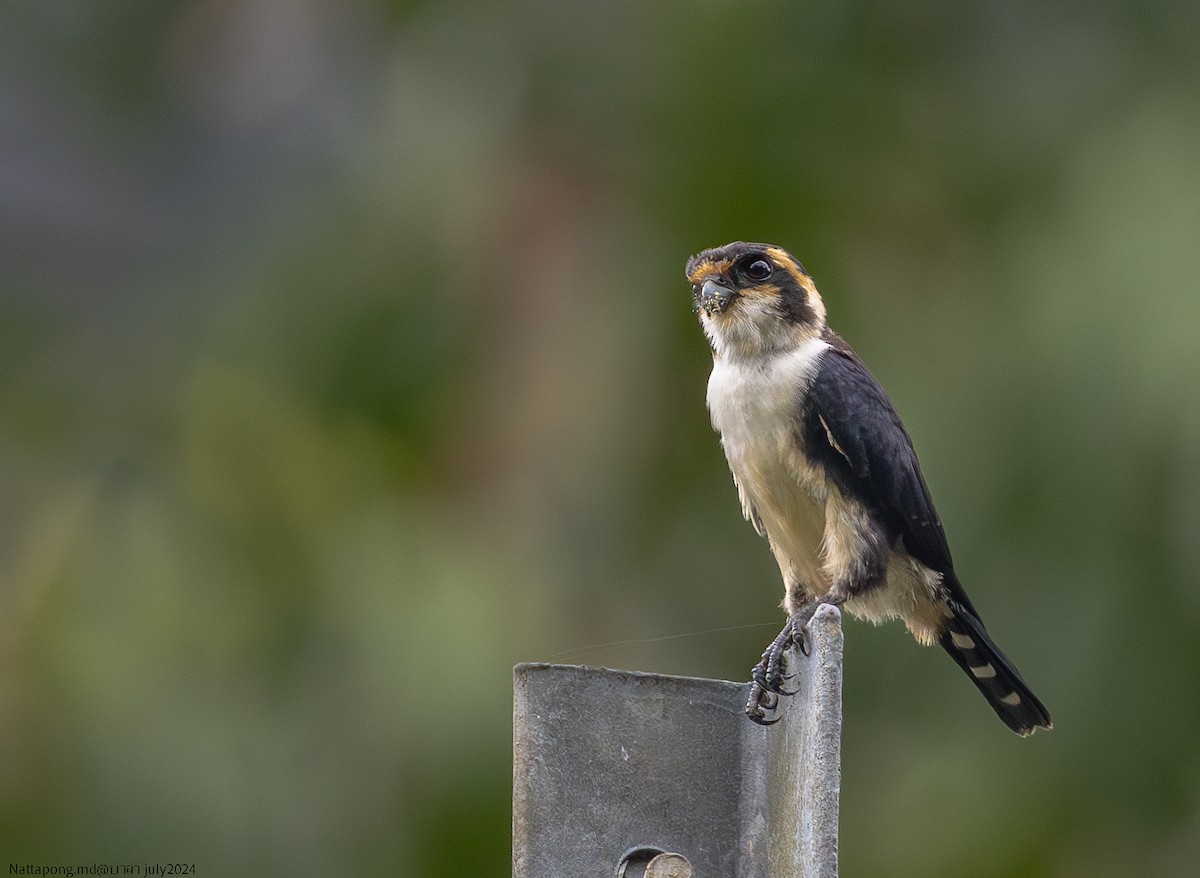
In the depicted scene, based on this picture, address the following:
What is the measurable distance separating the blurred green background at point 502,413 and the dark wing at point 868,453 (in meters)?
2.09

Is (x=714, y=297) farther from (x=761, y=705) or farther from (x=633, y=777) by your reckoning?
(x=633, y=777)

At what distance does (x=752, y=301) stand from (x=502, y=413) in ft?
10.1

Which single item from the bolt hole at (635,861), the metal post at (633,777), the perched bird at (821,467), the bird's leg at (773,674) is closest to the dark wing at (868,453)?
the perched bird at (821,467)

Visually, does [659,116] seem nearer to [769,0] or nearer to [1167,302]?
[769,0]

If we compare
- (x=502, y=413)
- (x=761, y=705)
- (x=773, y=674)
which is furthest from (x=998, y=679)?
(x=502, y=413)

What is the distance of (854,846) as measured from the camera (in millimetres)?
7270

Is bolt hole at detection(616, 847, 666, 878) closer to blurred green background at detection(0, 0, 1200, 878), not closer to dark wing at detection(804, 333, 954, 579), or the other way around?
dark wing at detection(804, 333, 954, 579)

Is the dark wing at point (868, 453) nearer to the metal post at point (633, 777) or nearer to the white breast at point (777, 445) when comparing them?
the white breast at point (777, 445)

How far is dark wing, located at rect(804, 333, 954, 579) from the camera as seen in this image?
4543mm

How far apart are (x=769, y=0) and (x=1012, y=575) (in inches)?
117

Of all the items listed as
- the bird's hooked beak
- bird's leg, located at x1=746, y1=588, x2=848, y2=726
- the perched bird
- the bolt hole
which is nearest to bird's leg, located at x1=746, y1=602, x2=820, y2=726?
bird's leg, located at x1=746, y1=588, x2=848, y2=726

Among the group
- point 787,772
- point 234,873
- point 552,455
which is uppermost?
point 552,455

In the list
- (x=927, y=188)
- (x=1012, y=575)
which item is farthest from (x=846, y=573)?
(x=927, y=188)

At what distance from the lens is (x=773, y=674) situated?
3551 millimetres
